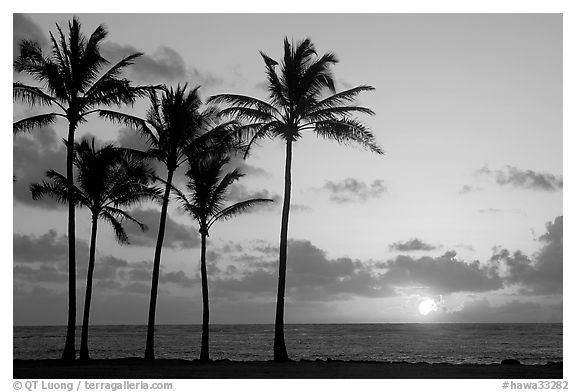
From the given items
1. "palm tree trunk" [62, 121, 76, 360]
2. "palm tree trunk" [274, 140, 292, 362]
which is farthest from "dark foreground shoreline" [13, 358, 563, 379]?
"palm tree trunk" [62, 121, 76, 360]

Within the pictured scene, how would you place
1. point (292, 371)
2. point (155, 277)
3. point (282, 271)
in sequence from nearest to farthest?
point (292, 371) → point (282, 271) → point (155, 277)

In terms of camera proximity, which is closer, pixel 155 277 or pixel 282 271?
pixel 282 271

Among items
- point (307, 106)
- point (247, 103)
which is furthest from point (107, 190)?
point (307, 106)

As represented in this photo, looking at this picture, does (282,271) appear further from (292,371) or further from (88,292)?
(88,292)

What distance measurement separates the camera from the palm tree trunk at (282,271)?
84.2 feet

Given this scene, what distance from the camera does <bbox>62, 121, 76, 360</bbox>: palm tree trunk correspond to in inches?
1055

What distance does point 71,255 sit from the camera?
26750 mm

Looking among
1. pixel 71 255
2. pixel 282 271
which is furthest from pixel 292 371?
pixel 71 255

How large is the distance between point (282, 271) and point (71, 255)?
838cm

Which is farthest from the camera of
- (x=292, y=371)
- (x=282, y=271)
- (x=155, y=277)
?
(x=155, y=277)

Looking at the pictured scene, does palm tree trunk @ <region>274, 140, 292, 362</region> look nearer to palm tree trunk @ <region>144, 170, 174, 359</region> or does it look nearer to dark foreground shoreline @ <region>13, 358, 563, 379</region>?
dark foreground shoreline @ <region>13, 358, 563, 379</region>

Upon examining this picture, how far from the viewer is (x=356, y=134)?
26.9m
